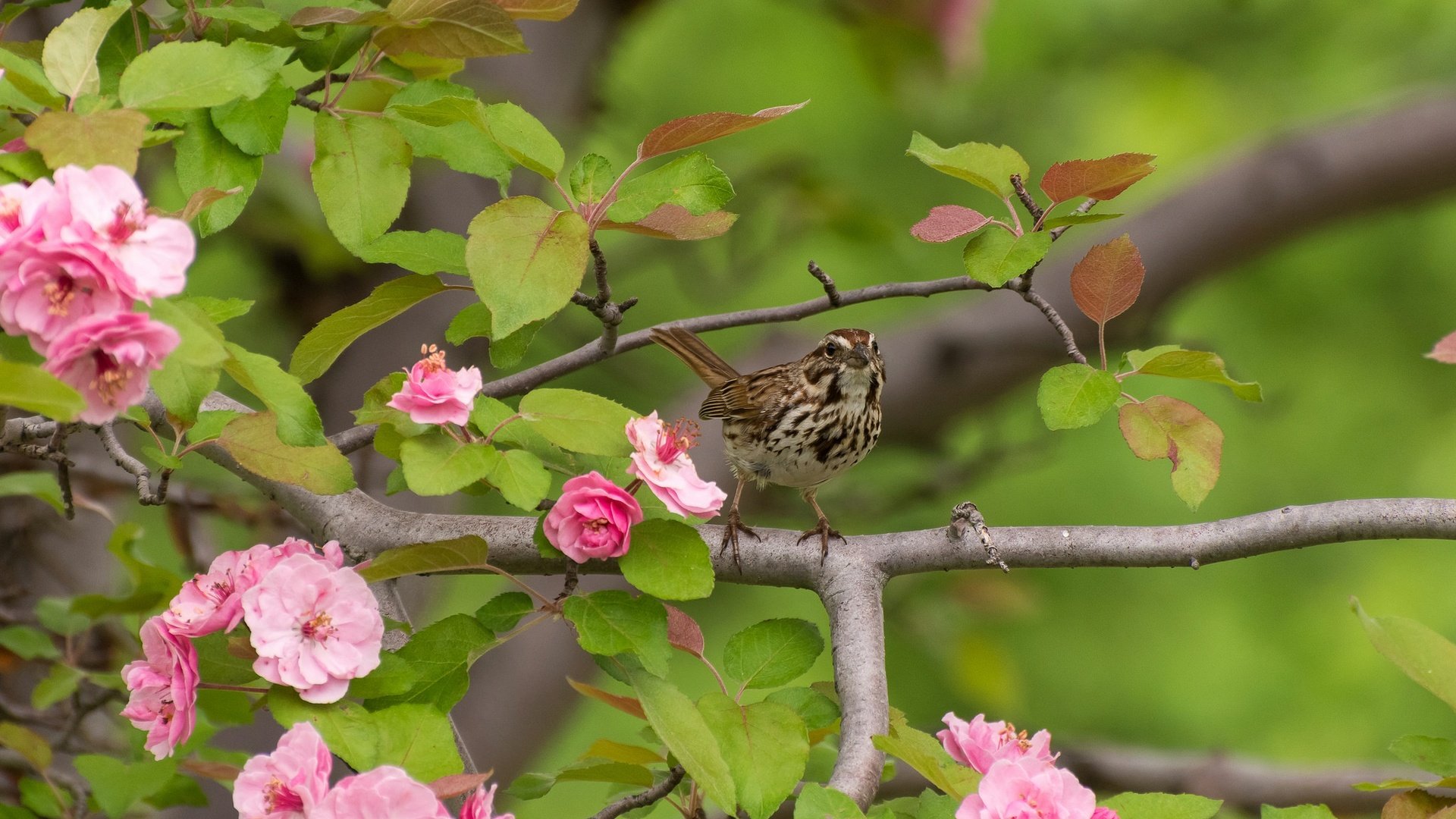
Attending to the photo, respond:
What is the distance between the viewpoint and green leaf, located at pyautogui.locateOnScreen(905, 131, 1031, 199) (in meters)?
1.83

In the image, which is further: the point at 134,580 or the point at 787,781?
the point at 134,580

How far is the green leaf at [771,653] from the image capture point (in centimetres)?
192

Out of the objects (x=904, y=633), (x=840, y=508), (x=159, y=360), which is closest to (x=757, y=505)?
(x=840, y=508)

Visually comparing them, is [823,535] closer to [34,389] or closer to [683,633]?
[683,633]

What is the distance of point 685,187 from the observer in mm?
1858

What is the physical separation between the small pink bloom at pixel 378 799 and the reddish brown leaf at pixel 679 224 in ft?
2.48

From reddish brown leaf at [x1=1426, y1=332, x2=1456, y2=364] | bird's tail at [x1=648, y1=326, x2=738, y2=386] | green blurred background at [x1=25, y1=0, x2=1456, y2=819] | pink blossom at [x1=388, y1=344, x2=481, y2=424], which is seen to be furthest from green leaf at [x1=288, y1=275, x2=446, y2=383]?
green blurred background at [x1=25, y1=0, x2=1456, y2=819]

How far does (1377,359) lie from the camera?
10062mm

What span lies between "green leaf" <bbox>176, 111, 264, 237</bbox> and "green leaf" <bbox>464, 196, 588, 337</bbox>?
34cm

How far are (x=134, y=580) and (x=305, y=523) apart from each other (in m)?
0.47

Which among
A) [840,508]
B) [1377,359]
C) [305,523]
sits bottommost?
[1377,359]

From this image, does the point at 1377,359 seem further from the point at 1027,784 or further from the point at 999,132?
the point at 1027,784

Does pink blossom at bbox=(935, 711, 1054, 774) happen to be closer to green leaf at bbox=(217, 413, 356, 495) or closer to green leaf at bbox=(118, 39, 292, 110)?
green leaf at bbox=(217, 413, 356, 495)

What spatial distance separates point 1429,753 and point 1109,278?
0.75 meters
